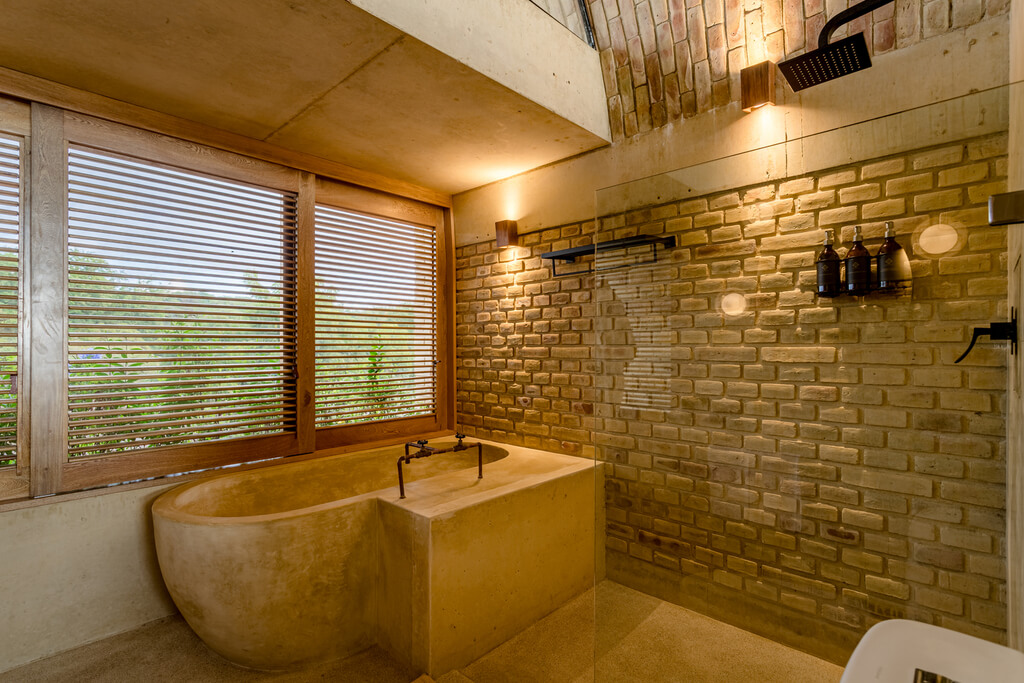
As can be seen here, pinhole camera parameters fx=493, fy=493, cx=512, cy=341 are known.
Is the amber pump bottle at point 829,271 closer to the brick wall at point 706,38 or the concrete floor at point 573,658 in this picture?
the concrete floor at point 573,658

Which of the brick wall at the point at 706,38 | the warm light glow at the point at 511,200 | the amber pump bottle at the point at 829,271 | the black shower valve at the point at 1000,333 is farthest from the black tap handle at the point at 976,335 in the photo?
the warm light glow at the point at 511,200

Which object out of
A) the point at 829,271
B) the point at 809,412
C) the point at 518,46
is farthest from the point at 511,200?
the point at 809,412

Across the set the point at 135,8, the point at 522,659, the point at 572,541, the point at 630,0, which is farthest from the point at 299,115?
the point at 522,659

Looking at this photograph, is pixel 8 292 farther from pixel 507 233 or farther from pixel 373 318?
pixel 507 233

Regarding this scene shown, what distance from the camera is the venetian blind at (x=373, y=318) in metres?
3.28

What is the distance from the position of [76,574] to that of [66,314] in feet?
3.92

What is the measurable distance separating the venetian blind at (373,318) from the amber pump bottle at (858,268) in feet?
9.46

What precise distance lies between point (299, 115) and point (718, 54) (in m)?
2.15

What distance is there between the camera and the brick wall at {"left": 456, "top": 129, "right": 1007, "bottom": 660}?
114 centimetres

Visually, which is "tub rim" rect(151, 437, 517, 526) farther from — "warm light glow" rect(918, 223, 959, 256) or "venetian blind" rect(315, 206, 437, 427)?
"warm light glow" rect(918, 223, 959, 256)

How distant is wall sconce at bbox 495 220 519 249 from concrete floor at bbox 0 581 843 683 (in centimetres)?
226

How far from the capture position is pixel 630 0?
2523 mm

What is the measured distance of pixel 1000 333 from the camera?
111 cm

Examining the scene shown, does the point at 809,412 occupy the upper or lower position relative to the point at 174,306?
lower
